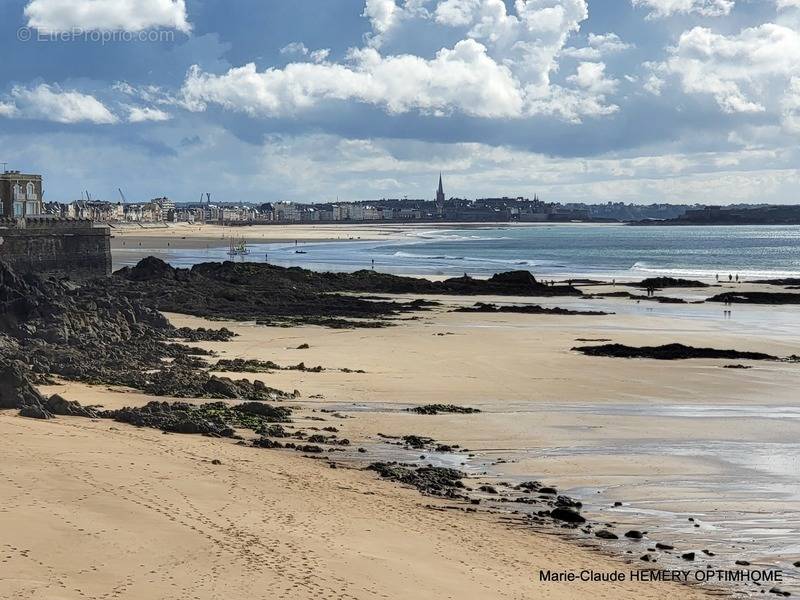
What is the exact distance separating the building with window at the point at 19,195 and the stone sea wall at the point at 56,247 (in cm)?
376

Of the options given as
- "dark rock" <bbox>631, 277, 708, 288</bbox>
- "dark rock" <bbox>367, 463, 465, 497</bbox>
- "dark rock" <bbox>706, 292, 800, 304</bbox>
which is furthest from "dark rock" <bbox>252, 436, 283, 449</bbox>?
"dark rock" <bbox>631, 277, 708, 288</bbox>

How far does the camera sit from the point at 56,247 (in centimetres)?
5578

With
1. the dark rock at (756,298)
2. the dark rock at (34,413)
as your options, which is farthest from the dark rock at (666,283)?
the dark rock at (34,413)

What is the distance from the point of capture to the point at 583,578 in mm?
9930

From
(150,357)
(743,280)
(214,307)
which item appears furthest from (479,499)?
(743,280)

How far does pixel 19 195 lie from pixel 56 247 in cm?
863

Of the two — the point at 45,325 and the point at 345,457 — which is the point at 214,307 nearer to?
the point at 45,325

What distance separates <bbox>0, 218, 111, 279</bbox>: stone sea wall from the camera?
52.4 meters

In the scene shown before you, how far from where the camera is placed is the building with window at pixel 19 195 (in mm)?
60906

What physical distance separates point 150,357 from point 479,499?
13.1m

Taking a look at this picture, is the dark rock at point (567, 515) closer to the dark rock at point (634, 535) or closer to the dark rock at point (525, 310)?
the dark rock at point (634, 535)

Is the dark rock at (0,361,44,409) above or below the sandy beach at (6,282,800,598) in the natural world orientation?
above

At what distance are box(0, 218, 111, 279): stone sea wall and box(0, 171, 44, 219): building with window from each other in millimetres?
3757

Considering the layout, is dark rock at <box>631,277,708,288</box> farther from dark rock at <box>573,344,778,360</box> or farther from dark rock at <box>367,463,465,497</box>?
dark rock at <box>367,463,465,497</box>
